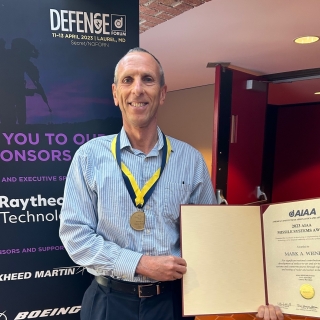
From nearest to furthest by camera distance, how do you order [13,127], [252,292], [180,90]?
[252,292], [13,127], [180,90]

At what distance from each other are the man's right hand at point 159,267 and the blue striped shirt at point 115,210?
32 mm

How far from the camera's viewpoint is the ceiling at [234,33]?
79.4 inches

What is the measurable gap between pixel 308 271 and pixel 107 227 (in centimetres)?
82

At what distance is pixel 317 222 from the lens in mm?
1191

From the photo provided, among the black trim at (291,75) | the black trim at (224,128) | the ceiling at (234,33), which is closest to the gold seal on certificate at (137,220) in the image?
the ceiling at (234,33)

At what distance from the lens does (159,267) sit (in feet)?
3.78

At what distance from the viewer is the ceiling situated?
2.02 meters

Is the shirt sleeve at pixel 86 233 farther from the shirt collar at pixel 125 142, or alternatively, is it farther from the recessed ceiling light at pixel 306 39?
the recessed ceiling light at pixel 306 39

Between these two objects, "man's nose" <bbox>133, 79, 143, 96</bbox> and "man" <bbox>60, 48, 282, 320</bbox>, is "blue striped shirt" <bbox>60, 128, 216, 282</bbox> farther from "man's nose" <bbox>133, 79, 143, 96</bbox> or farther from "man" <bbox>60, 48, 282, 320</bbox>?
"man's nose" <bbox>133, 79, 143, 96</bbox>

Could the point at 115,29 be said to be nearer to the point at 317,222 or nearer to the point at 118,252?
the point at 118,252

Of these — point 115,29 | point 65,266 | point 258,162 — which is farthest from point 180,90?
point 65,266

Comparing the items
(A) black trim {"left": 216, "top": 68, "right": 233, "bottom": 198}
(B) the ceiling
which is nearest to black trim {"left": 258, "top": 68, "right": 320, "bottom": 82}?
(B) the ceiling

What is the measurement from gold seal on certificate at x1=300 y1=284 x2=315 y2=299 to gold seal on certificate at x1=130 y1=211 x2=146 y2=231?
68cm

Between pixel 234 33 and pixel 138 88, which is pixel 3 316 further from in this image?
pixel 234 33
